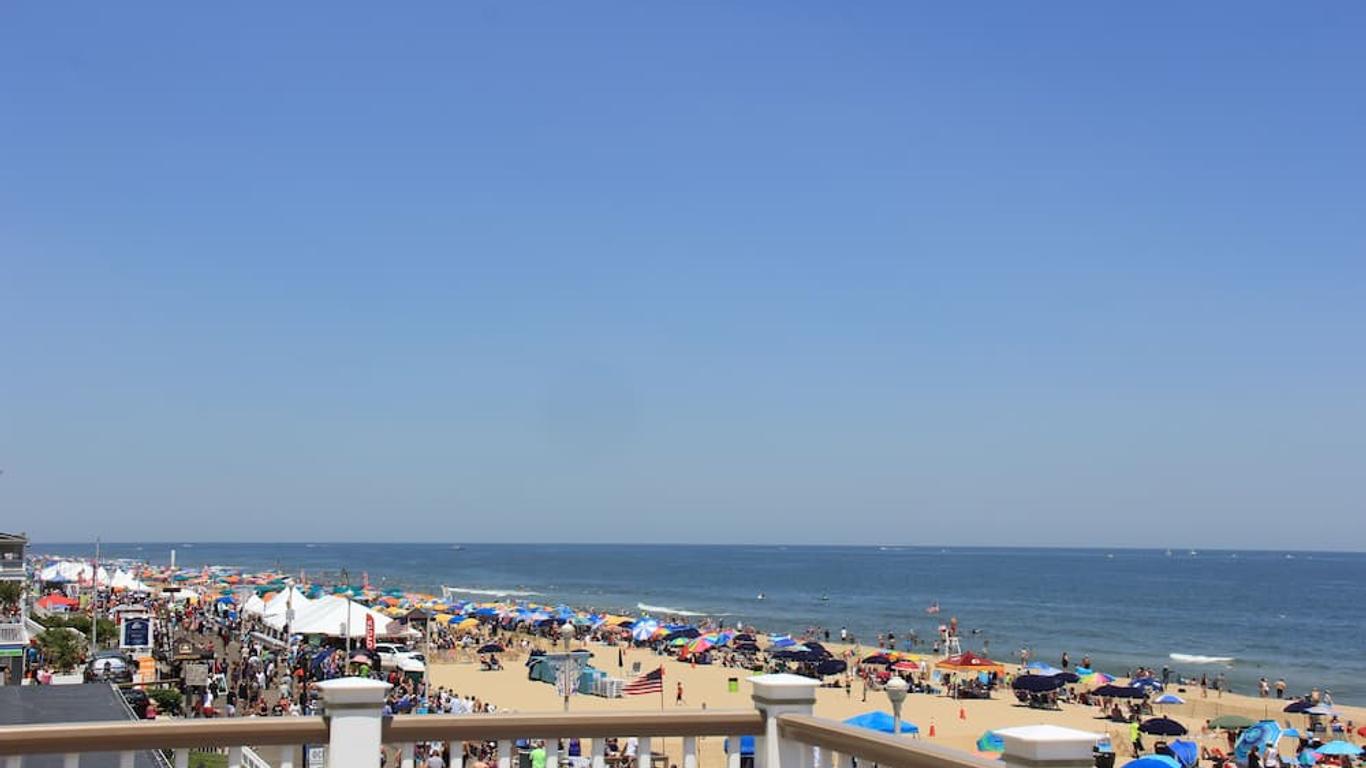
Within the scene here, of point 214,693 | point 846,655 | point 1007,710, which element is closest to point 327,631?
point 214,693

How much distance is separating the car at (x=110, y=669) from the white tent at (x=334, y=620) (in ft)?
14.9

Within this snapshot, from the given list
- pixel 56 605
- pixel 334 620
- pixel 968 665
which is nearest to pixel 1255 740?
pixel 968 665

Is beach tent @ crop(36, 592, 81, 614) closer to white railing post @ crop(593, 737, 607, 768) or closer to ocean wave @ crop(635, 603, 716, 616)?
ocean wave @ crop(635, 603, 716, 616)

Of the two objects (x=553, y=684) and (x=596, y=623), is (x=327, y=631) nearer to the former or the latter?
(x=553, y=684)

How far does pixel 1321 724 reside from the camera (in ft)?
111

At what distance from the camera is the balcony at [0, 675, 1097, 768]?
4.05m

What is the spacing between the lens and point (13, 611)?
3556cm

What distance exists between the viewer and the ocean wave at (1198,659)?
190 ft

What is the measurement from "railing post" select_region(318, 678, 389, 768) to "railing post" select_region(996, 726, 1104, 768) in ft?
7.98

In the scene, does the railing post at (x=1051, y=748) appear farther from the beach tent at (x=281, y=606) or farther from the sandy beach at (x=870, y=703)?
the beach tent at (x=281, y=606)

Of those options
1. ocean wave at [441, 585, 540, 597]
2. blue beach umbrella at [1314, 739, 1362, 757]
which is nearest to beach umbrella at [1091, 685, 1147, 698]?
blue beach umbrella at [1314, 739, 1362, 757]

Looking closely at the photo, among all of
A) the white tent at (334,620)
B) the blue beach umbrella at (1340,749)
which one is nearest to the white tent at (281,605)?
the white tent at (334,620)

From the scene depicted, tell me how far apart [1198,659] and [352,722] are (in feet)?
206

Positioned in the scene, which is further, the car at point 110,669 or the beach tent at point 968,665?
the beach tent at point 968,665
